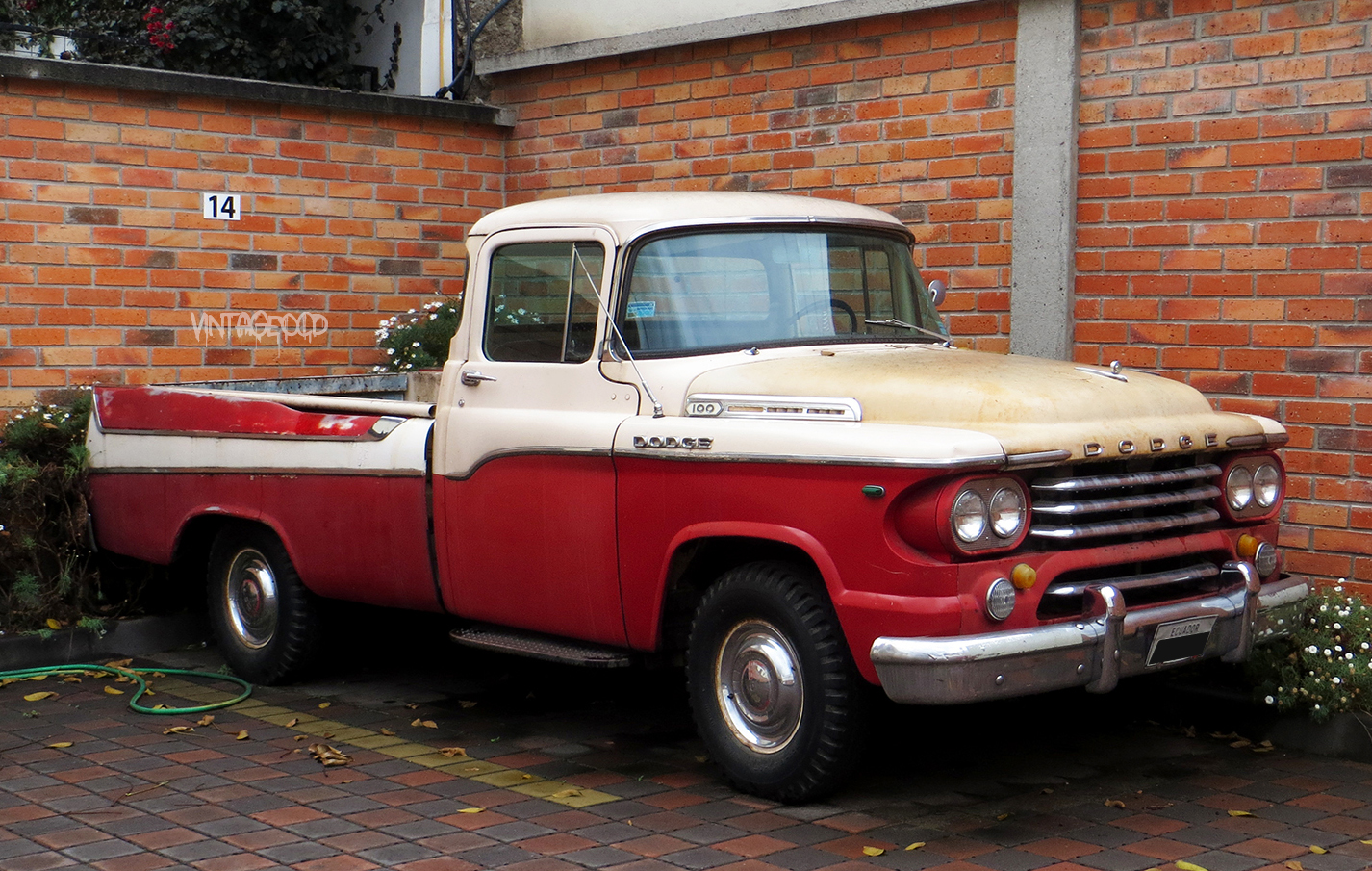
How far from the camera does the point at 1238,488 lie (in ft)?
17.1

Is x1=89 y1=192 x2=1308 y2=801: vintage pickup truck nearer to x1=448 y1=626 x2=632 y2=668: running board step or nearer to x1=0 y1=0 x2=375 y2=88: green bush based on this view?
x1=448 y1=626 x2=632 y2=668: running board step

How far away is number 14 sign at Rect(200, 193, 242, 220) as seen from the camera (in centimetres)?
868

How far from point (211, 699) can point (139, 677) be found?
1.73 ft

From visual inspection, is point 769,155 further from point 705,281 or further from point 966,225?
point 705,281

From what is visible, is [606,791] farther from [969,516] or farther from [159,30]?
[159,30]

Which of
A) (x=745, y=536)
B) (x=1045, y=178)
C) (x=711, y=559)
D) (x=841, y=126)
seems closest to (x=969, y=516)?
(x=745, y=536)

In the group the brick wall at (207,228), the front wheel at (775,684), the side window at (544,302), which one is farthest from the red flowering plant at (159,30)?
the front wheel at (775,684)

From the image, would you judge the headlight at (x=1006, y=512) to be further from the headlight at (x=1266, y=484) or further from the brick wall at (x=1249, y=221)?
the brick wall at (x=1249, y=221)

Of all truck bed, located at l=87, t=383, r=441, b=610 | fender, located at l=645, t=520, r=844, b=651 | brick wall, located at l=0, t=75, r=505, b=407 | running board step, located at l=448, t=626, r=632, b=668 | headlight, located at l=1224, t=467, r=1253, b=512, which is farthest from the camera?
brick wall, located at l=0, t=75, r=505, b=407

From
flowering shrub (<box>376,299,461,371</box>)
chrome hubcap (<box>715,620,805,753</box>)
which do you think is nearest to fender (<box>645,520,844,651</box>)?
chrome hubcap (<box>715,620,805,753</box>)

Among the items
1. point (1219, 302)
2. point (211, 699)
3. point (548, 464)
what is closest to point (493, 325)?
point (548, 464)

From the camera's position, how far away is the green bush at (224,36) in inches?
404

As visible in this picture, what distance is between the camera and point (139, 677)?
22.5 feet

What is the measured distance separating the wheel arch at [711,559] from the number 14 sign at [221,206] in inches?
184
